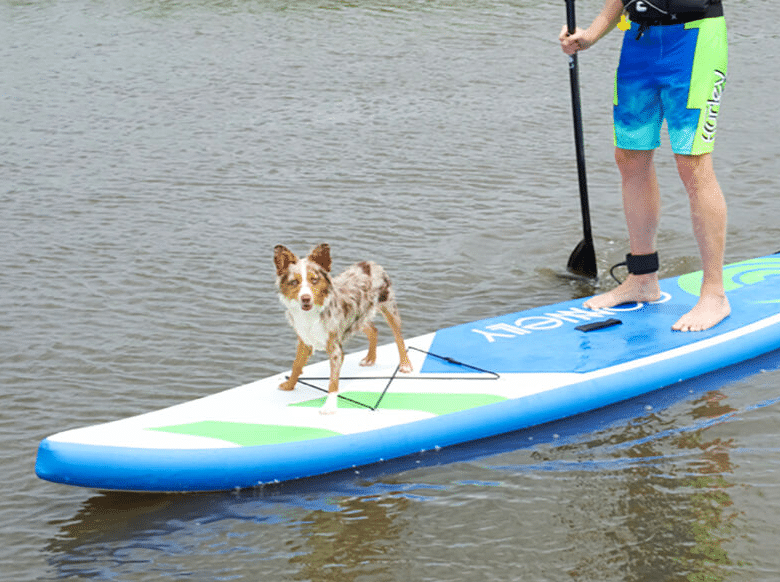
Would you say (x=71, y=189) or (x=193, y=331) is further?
(x=71, y=189)

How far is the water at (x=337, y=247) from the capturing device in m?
4.32

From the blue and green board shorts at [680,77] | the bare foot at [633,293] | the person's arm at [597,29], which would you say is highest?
the person's arm at [597,29]

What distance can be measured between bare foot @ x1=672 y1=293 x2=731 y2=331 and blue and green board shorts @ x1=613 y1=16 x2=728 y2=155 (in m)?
0.81

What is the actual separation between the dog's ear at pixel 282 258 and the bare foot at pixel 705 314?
2294 millimetres

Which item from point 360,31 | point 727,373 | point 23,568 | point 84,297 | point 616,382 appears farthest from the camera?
point 360,31

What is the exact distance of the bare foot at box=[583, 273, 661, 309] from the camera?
6.11 metres

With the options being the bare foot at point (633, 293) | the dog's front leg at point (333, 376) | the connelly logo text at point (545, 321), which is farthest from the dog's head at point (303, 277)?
the bare foot at point (633, 293)

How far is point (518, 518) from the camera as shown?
14.6 ft

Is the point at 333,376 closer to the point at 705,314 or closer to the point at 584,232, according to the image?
the point at 705,314

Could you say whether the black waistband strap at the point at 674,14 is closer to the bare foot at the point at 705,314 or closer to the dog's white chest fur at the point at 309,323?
the bare foot at the point at 705,314

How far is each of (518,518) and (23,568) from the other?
76.8 inches

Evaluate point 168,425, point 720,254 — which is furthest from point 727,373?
point 168,425

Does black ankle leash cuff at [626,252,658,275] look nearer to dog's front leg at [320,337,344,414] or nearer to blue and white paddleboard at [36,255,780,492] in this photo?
blue and white paddleboard at [36,255,780,492]

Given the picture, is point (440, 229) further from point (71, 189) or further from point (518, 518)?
point (518, 518)
